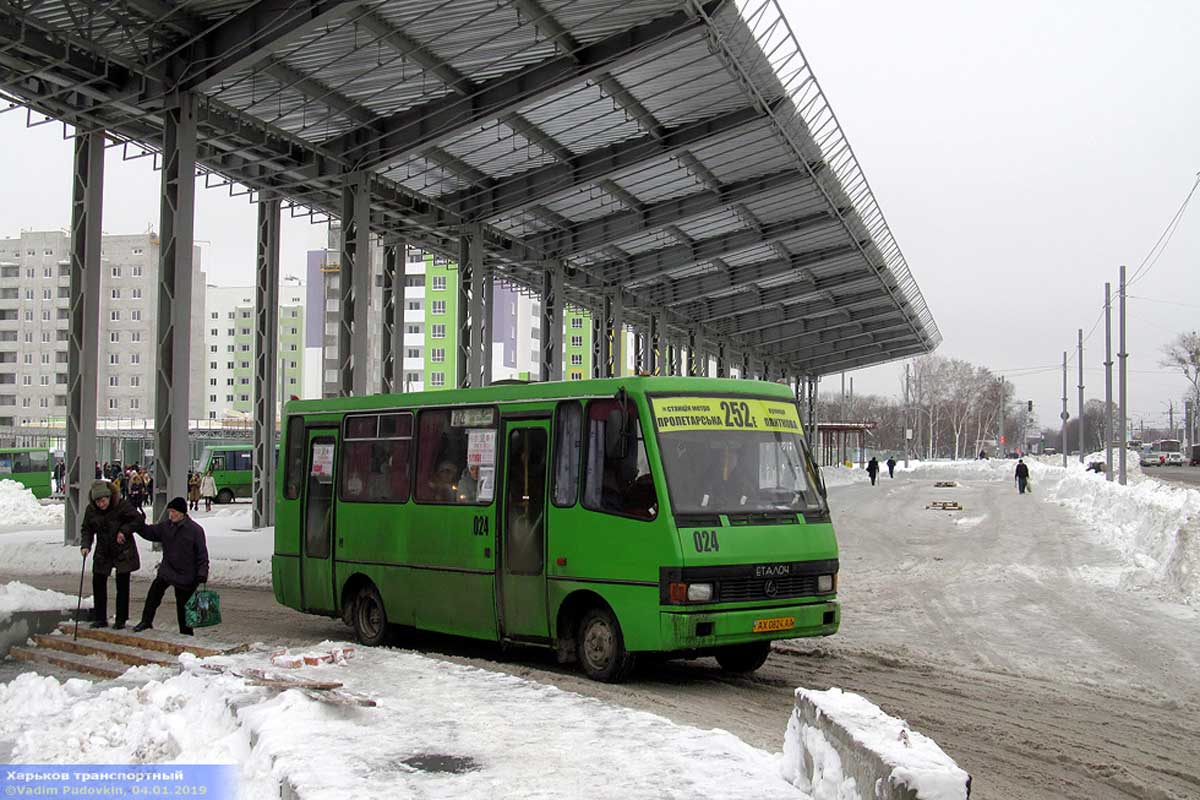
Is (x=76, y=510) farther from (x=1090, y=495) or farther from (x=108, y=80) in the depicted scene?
(x=1090, y=495)

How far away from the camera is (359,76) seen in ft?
67.3

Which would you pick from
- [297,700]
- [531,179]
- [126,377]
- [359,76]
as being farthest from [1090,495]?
[126,377]

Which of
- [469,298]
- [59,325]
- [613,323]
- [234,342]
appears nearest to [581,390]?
[469,298]

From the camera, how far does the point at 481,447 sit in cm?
1237

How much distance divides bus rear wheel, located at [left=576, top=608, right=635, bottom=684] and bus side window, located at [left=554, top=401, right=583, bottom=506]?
3.73 feet

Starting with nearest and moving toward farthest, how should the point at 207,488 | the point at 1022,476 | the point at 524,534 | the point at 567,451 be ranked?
the point at 567,451, the point at 524,534, the point at 207,488, the point at 1022,476

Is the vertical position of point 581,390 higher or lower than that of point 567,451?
higher

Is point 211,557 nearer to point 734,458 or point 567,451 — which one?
point 567,451

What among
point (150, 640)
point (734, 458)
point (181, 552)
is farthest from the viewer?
point (181, 552)

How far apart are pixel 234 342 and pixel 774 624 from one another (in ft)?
446

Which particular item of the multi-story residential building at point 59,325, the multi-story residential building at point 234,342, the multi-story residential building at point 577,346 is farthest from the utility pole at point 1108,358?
the multi-story residential building at point 234,342

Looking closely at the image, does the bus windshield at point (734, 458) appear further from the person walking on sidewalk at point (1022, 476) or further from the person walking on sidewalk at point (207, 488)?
the person walking on sidewalk at point (1022, 476)

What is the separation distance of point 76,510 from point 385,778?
19.9 m

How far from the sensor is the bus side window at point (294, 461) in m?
14.8
